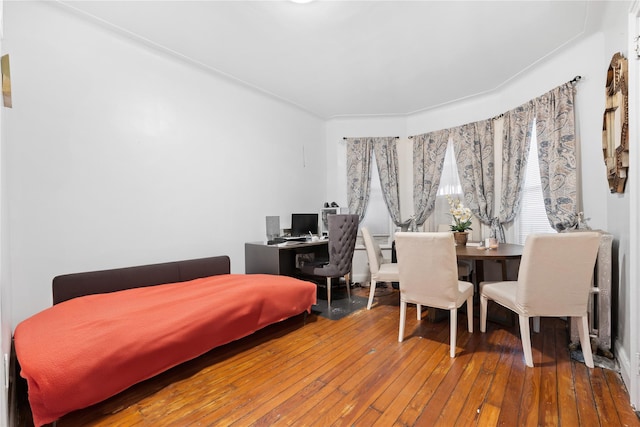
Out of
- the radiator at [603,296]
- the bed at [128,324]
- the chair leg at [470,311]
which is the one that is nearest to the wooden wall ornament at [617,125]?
the radiator at [603,296]

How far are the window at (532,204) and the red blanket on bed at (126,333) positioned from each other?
3.05 metres

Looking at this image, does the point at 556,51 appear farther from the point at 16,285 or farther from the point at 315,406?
the point at 16,285

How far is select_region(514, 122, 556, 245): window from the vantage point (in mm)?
3381

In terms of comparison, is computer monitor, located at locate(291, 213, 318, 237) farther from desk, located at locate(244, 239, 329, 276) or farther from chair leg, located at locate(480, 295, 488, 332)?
chair leg, located at locate(480, 295, 488, 332)

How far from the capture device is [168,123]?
3.04 meters

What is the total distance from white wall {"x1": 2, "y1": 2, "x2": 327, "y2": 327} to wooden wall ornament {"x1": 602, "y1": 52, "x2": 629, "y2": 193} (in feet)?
11.7

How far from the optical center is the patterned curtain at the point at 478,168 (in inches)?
154

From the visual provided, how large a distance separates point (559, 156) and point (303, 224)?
3211 millimetres

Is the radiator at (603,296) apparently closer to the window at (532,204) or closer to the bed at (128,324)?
the window at (532,204)

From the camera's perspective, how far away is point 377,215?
16.1 feet

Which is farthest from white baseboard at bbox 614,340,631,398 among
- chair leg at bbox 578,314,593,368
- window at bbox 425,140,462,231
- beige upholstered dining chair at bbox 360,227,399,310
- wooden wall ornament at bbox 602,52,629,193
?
window at bbox 425,140,462,231

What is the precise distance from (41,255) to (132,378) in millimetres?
1410

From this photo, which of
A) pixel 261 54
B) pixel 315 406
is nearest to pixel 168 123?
pixel 261 54

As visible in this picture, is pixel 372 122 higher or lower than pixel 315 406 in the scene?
higher
